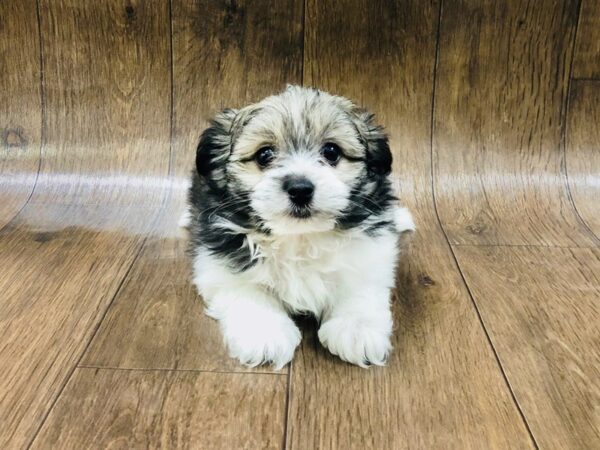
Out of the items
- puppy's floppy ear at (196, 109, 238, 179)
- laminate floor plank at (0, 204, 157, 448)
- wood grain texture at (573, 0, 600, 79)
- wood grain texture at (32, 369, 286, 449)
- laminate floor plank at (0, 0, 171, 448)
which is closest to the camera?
wood grain texture at (32, 369, 286, 449)

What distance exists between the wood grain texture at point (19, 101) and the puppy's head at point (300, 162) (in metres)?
1.24

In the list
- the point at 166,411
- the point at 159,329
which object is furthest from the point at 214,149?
the point at 166,411

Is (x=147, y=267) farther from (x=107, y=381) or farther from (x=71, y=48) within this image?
(x=71, y=48)

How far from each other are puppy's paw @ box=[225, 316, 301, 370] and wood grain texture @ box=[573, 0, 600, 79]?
183 centimetres

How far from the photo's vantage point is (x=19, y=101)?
2.54 meters

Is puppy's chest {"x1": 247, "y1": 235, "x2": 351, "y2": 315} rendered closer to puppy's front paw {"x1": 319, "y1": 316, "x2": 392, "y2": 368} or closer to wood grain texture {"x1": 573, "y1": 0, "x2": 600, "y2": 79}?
puppy's front paw {"x1": 319, "y1": 316, "x2": 392, "y2": 368}

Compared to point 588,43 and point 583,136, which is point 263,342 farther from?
point 588,43

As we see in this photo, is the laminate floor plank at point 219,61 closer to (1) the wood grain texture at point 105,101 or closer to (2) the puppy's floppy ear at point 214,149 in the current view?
(1) the wood grain texture at point 105,101

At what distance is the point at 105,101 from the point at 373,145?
55.1 inches

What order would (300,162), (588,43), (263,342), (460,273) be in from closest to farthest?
(263,342), (300,162), (460,273), (588,43)

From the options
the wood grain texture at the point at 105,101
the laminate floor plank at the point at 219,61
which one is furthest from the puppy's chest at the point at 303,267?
the wood grain texture at the point at 105,101

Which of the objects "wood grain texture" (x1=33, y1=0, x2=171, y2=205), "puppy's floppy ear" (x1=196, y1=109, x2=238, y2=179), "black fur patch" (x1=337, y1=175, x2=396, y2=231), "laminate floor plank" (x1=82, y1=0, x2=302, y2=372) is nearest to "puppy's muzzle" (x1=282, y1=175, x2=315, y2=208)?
"black fur patch" (x1=337, y1=175, x2=396, y2=231)

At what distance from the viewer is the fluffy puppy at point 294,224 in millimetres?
1440

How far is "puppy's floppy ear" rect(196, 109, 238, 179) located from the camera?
1.64 m
